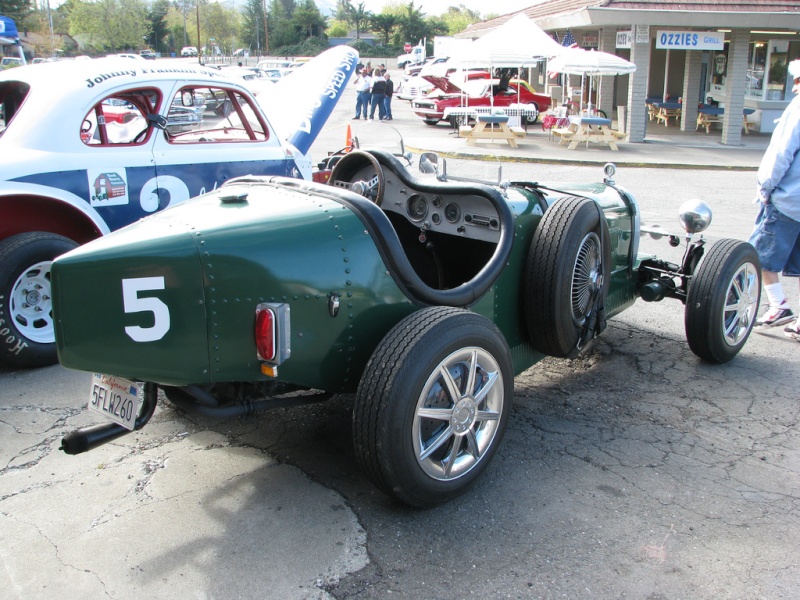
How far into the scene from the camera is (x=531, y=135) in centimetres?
2105

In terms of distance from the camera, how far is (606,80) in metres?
22.3

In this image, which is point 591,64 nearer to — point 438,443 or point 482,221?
point 482,221

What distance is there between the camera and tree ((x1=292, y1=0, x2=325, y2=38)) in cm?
9469

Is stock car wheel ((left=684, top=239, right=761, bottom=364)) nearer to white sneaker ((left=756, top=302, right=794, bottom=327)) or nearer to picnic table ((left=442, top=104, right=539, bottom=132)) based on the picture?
white sneaker ((left=756, top=302, right=794, bottom=327))

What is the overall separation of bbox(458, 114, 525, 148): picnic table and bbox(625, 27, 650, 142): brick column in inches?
119

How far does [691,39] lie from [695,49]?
1.86ft

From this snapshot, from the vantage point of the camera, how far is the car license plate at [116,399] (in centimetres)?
303

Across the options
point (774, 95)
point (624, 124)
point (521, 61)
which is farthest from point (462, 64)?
point (774, 95)

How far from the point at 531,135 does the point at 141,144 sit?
660 inches

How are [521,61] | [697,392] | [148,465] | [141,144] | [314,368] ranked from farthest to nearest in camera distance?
[521,61]
[141,144]
[697,392]
[148,465]
[314,368]

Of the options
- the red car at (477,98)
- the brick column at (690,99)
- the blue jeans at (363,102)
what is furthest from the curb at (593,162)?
the blue jeans at (363,102)

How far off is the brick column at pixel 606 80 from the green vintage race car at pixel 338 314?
19372mm

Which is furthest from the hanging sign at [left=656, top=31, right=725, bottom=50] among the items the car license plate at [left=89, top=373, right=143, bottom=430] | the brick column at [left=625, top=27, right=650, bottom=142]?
Answer: the car license plate at [left=89, top=373, right=143, bottom=430]

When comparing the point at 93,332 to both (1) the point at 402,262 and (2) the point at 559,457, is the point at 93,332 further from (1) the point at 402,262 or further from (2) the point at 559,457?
(2) the point at 559,457
